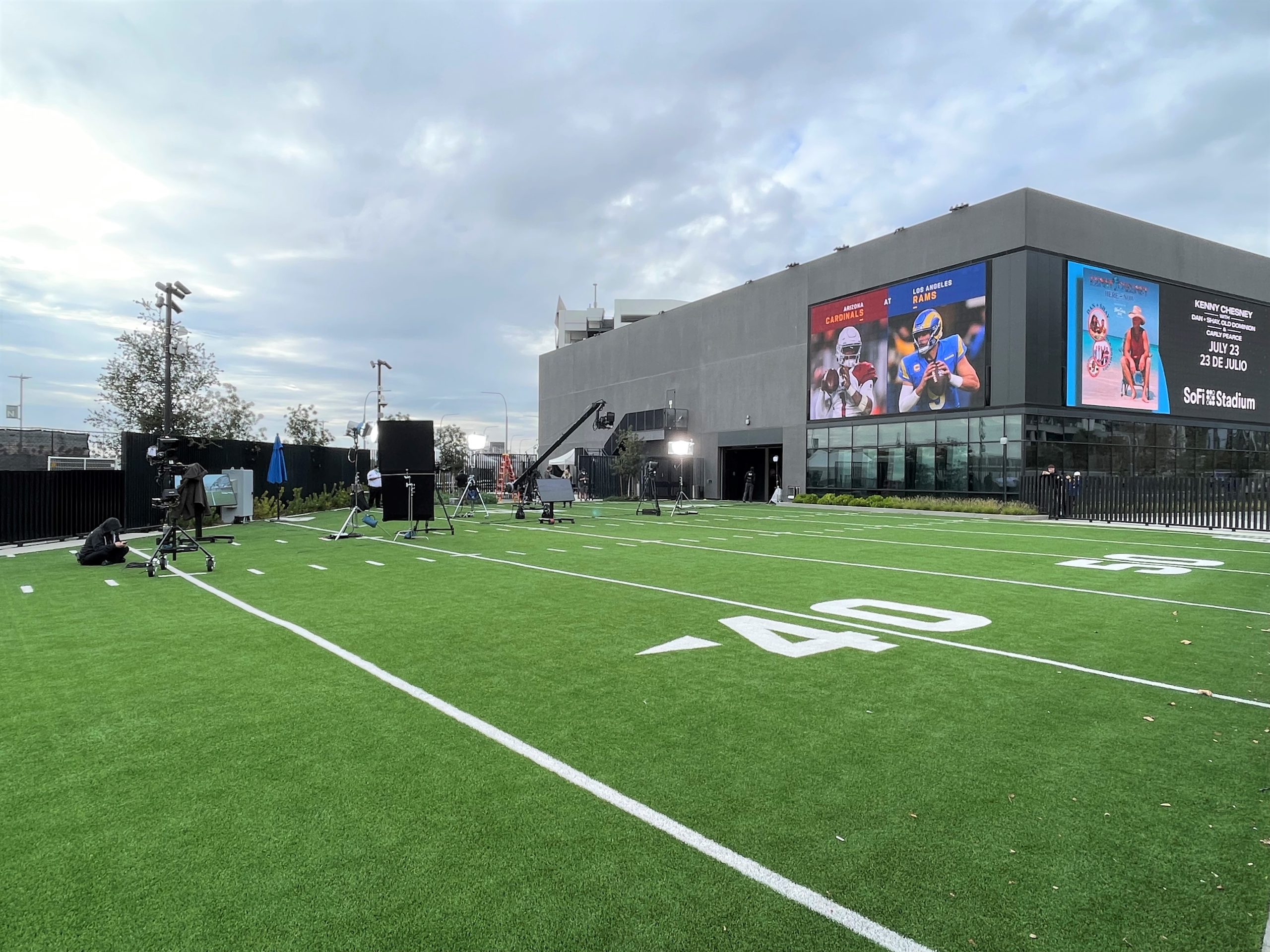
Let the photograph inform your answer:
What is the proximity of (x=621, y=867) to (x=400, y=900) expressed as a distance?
2.84ft

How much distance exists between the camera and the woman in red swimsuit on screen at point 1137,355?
34406mm

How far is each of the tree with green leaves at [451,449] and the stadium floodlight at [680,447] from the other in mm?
15214

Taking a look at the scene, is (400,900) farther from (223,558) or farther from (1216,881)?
(223,558)

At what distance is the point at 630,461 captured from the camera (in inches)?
1939

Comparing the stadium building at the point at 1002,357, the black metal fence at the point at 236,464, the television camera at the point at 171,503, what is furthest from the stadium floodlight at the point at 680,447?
the television camera at the point at 171,503

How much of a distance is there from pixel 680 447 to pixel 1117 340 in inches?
990

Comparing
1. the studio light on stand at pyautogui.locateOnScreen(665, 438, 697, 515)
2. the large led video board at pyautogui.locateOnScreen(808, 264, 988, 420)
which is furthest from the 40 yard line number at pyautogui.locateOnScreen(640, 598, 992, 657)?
the studio light on stand at pyautogui.locateOnScreen(665, 438, 697, 515)

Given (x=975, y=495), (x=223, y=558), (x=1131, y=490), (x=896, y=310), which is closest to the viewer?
(x=223, y=558)

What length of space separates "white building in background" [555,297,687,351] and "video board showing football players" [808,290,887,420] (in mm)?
46824

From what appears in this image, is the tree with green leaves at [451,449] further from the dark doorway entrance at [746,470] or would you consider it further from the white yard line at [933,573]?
the white yard line at [933,573]

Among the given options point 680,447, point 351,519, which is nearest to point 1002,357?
point 680,447

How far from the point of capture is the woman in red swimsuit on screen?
34406mm

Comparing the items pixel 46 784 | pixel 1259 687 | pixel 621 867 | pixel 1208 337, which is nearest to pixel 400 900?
pixel 621 867

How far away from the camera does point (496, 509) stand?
3278 cm
